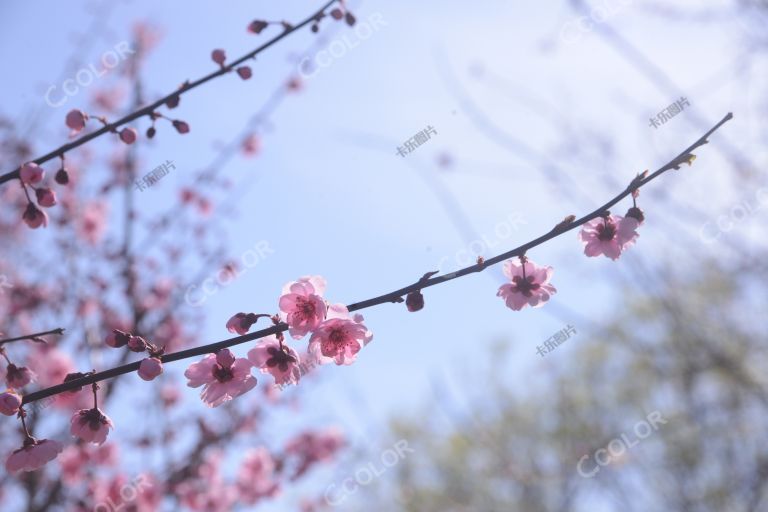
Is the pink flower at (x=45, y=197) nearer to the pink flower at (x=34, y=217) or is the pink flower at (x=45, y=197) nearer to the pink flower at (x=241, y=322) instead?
the pink flower at (x=34, y=217)

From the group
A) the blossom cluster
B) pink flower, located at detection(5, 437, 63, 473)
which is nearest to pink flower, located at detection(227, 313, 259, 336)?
the blossom cluster

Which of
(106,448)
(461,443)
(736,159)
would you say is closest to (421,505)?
→ (461,443)

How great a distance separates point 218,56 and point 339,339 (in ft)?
5.21

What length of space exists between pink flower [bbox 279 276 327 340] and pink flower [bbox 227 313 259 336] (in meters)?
0.13

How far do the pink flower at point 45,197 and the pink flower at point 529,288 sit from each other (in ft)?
6.31

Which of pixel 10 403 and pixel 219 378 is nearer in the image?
pixel 10 403

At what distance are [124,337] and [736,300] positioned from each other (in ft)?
19.7

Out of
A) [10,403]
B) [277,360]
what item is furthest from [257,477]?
[10,403]

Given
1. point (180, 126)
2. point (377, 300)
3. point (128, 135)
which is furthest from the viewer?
point (180, 126)

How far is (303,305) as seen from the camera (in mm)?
2139

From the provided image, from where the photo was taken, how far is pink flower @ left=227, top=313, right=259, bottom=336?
6.44ft

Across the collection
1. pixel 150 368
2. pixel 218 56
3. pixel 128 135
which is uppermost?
pixel 218 56

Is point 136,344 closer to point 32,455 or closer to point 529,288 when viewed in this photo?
point 32,455

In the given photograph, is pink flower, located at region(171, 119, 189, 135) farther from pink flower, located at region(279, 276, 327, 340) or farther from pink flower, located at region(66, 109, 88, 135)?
pink flower, located at region(279, 276, 327, 340)
